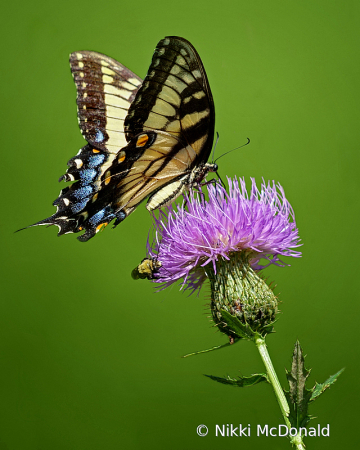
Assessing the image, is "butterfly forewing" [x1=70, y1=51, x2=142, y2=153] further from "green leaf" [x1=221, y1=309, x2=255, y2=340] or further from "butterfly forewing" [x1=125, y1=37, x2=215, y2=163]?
"green leaf" [x1=221, y1=309, x2=255, y2=340]

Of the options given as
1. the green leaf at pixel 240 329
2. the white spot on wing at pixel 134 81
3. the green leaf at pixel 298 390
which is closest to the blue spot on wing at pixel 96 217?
the white spot on wing at pixel 134 81

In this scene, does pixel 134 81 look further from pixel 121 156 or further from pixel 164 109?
pixel 121 156

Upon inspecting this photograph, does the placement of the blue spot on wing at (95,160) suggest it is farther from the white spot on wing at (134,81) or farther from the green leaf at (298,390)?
the green leaf at (298,390)

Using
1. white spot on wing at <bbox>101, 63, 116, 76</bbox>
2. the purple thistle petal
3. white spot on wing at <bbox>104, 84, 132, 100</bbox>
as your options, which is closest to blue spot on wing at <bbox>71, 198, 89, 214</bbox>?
the purple thistle petal

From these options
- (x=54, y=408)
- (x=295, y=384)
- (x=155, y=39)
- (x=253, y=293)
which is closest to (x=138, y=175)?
(x=253, y=293)

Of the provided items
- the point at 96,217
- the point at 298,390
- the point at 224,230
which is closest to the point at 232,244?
the point at 224,230

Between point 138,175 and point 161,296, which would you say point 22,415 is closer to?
point 161,296
